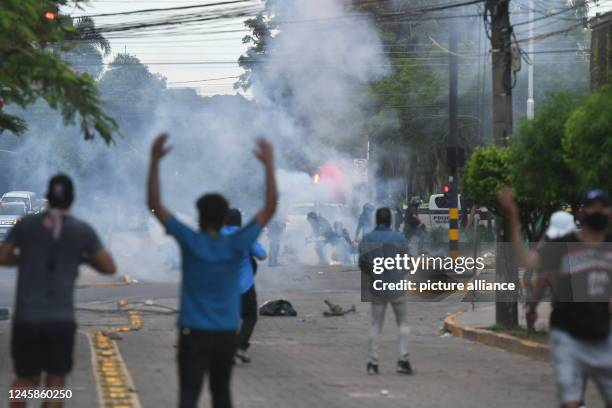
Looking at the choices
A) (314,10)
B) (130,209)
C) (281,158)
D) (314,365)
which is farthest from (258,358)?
(130,209)

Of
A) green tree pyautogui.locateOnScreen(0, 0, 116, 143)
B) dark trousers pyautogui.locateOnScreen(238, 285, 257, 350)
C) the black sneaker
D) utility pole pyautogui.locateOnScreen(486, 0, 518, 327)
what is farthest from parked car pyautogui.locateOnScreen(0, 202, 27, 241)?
the black sneaker

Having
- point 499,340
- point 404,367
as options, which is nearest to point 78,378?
point 404,367

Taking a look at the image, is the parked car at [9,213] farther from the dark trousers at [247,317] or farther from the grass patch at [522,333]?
the dark trousers at [247,317]

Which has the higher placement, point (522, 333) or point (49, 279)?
point (49, 279)

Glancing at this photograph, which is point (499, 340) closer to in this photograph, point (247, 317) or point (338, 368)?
point (338, 368)

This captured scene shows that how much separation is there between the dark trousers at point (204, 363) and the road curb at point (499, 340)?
8423 mm

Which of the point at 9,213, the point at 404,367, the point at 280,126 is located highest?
the point at 280,126

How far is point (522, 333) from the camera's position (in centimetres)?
1648

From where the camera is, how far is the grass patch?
51.8ft

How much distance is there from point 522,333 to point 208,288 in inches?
399

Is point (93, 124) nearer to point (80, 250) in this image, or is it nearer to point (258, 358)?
point (258, 358)

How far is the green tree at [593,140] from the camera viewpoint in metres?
13.6

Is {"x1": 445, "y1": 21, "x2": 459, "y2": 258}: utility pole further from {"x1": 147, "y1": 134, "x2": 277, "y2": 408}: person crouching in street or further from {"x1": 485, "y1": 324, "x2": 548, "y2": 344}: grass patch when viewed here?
{"x1": 147, "y1": 134, "x2": 277, "y2": 408}: person crouching in street

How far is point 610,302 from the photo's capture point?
301 inches
